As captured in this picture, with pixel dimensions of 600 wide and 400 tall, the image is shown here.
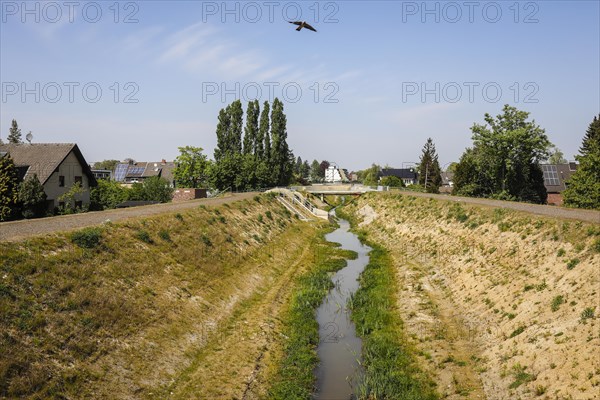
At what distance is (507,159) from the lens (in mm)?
66250

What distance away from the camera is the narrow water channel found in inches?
735

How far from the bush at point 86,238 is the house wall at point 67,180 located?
27141mm

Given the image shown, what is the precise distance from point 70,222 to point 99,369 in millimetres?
16977

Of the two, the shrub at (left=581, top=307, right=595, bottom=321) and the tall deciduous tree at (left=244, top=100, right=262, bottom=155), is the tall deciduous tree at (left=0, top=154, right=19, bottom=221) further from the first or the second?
the tall deciduous tree at (left=244, top=100, right=262, bottom=155)

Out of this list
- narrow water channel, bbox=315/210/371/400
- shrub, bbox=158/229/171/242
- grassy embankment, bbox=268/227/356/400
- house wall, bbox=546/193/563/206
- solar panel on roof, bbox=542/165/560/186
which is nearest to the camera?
grassy embankment, bbox=268/227/356/400

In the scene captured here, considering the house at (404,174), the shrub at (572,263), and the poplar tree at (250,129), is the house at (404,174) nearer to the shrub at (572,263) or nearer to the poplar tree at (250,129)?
the poplar tree at (250,129)

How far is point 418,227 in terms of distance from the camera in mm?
50219

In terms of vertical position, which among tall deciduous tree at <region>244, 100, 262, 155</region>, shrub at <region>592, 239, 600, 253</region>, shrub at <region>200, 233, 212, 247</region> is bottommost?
shrub at <region>200, 233, 212, 247</region>

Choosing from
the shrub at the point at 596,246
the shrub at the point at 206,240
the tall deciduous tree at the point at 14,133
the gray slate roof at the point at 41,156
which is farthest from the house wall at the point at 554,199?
the tall deciduous tree at the point at 14,133

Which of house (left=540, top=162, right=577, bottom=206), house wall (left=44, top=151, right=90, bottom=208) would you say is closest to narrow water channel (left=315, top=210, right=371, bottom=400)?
house wall (left=44, top=151, right=90, bottom=208)

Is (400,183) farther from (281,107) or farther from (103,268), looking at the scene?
(103,268)

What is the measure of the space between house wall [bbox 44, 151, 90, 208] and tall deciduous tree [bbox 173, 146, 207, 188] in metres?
34.0

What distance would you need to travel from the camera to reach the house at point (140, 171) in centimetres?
11569

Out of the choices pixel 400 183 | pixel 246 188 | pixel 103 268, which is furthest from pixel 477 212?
pixel 400 183
